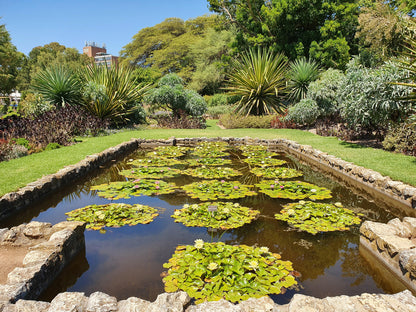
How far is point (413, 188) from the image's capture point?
4.69 meters

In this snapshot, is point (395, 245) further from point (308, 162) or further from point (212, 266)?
point (308, 162)

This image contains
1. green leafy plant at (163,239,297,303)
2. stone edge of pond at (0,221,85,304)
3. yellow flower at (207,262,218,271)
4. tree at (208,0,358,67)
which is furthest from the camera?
tree at (208,0,358,67)

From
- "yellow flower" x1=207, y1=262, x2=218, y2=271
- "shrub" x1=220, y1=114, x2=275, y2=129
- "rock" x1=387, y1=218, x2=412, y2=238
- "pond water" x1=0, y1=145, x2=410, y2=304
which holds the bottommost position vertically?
"pond water" x1=0, y1=145, x2=410, y2=304

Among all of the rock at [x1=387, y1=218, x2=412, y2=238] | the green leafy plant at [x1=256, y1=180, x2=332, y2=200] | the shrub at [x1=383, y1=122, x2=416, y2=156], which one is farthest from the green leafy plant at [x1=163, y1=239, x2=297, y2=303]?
the shrub at [x1=383, y1=122, x2=416, y2=156]

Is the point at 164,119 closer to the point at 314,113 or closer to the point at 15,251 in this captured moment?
the point at 314,113

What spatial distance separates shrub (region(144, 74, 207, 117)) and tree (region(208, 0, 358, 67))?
6193 mm

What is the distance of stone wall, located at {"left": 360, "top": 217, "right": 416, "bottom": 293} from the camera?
2760mm

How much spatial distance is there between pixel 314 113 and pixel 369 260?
36.5 ft

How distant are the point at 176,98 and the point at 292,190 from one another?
1159cm

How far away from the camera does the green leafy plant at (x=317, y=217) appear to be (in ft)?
12.7

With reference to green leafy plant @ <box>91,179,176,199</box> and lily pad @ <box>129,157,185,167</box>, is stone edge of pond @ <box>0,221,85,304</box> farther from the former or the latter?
lily pad @ <box>129,157,185,167</box>

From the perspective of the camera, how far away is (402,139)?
7770 mm

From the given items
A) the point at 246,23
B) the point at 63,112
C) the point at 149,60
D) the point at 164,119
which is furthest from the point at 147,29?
the point at 63,112

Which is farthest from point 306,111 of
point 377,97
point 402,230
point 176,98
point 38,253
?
point 38,253
